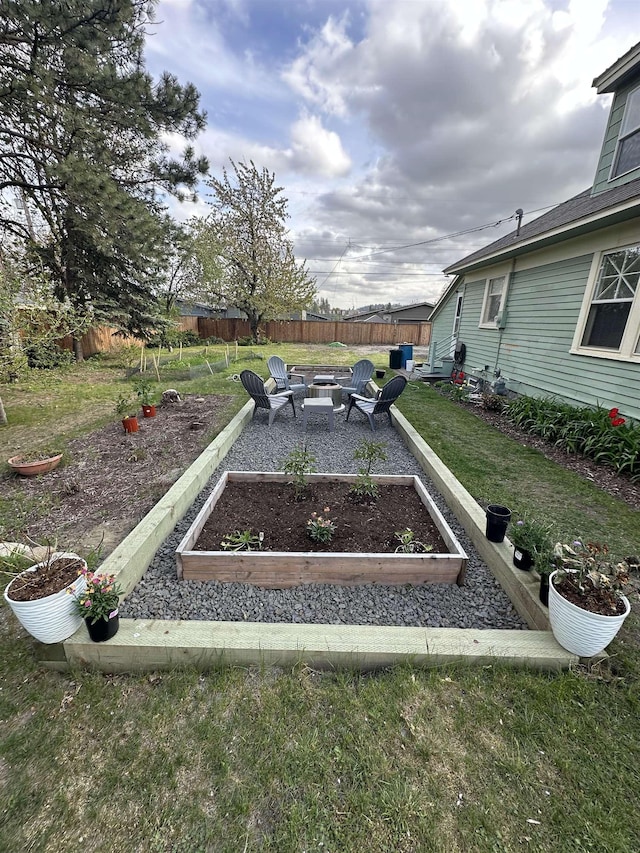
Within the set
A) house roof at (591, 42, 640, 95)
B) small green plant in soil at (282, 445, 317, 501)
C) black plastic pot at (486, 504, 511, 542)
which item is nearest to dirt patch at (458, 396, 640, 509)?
black plastic pot at (486, 504, 511, 542)

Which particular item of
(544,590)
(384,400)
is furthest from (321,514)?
(384,400)

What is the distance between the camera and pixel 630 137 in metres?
5.03

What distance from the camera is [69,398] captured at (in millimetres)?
7180

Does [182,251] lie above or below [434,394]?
above

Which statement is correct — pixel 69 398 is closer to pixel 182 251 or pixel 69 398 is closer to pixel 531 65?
pixel 182 251

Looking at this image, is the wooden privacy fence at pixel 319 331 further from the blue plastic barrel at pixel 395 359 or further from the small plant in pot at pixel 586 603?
the small plant in pot at pixel 586 603

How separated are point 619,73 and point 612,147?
88 centimetres

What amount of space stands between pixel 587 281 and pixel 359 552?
223 inches

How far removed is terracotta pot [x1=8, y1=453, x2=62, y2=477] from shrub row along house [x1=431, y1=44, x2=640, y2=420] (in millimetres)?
7146

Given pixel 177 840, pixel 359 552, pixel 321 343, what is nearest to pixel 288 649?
pixel 177 840

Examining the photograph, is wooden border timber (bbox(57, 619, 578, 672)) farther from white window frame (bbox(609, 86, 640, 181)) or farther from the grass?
white window frame (bbox(609, 86, 640, 181))

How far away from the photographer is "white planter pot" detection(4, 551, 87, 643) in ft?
5.27

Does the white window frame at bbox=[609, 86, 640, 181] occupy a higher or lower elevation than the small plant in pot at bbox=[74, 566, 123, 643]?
higher

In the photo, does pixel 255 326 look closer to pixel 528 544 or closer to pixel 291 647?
pixel 528 544
